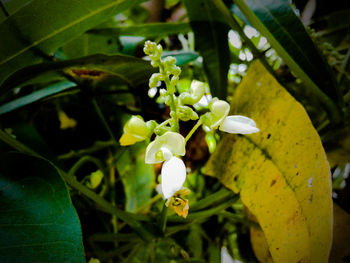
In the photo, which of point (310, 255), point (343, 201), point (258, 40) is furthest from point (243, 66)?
point (310, 255)

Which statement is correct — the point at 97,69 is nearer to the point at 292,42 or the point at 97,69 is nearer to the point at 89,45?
the point at 89,45

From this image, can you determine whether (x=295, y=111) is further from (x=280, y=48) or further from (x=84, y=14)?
(x=84, y=14)

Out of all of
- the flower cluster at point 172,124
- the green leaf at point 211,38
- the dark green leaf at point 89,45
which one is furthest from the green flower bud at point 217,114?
the dark green leaf at point 89,45

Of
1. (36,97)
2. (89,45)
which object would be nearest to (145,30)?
(89,45)

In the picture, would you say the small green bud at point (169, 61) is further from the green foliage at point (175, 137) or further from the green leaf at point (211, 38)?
the green leaf at point (211, 38)

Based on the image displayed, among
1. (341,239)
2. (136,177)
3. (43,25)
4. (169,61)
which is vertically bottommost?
(341,239)

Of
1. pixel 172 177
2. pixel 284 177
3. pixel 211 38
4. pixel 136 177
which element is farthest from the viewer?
pixel 136 177
